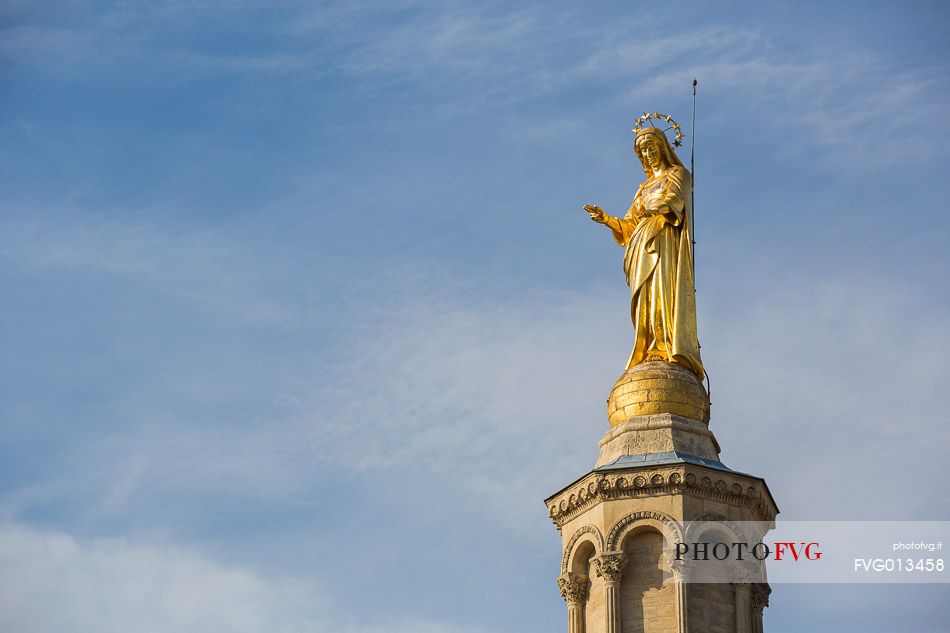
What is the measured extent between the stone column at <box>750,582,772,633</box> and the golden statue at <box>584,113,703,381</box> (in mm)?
4939

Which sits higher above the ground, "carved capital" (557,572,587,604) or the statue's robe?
the statue's robe

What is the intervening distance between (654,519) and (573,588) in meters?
2.16

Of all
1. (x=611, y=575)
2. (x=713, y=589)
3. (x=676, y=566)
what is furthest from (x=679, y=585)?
(x=611, y=575)

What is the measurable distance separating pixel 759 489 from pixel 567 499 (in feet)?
12.6

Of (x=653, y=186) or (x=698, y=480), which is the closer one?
(x=698, y=480)

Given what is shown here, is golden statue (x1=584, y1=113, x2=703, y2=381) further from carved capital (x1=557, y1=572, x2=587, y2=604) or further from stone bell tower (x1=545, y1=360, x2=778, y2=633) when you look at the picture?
carved capital (x1=557, y1=572, x2=587, y2=604)

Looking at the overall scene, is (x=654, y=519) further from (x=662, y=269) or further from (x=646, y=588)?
(x=662, y=269)

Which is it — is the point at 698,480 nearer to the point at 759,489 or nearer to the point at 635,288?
the point at 759,489

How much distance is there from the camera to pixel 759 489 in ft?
139

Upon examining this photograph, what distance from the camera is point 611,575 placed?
41031mm

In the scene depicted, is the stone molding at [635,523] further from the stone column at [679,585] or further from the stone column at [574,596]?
the stone column at [574,596]

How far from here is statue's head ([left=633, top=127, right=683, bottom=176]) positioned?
4653cm

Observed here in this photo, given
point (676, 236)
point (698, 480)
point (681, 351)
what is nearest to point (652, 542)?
point (698, 480)

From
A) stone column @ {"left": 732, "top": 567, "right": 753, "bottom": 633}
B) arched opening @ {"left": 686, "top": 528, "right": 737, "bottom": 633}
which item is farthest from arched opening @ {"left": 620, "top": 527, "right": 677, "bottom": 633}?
stone column @ {"left": 732, "top": 567, "right": 753, "bottom": 633}
